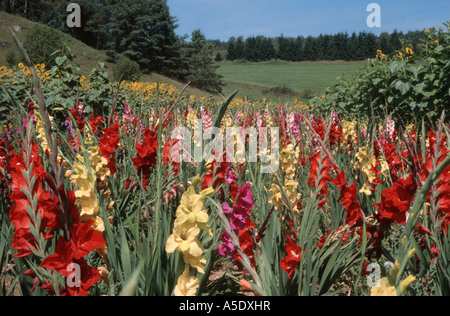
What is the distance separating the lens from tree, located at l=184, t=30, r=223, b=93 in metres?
36.7

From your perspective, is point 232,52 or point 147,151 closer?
point 147,151

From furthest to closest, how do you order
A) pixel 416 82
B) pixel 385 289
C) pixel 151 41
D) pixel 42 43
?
pixel 151 41, pixel 42 43, pixel 416 82, pixel 385 289

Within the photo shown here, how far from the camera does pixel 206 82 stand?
36812 millimetres

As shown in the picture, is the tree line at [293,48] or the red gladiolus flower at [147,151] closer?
the red gladiolus flower at [147,151]

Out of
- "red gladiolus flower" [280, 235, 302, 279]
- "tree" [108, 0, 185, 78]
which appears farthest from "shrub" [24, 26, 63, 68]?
"red gladiolus flower" [280, 235, 302, 279]

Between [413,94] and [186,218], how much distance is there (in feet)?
18.6

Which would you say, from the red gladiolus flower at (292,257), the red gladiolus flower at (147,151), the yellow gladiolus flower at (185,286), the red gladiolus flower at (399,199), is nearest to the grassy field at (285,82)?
the red gladiolus flower at (147,151)

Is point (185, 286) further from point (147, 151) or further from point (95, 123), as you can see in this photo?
point (95, 123)

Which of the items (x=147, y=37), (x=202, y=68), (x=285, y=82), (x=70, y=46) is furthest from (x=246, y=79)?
(x=70, y=46)

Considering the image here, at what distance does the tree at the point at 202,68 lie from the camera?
36.7 m

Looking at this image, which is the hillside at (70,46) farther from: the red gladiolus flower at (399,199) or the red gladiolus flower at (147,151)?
the red gladiolus flower at (399,199)

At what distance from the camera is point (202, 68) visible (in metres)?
37.7
